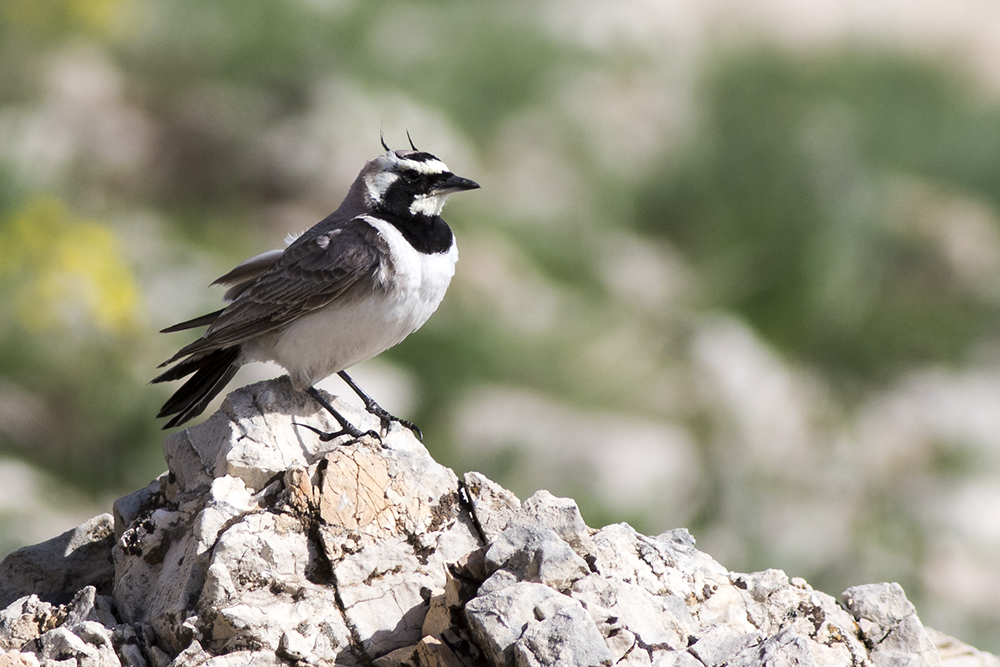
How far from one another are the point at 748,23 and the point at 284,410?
63.8ft

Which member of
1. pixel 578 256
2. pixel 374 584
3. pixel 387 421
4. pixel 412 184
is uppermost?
pixel 578 256

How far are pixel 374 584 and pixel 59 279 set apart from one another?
639 cm

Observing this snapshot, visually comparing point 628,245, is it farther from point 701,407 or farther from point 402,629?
point 402,629

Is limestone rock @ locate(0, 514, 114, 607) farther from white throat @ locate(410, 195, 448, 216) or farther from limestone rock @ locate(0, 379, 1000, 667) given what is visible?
white throat @ locate(410, 195, 448, 216)

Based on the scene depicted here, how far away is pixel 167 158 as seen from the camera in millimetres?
13711

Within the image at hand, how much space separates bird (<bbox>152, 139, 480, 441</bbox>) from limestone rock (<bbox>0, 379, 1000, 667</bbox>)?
2.10 feet

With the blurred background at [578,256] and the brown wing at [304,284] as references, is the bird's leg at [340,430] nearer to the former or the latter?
the brown wing at [304,284]

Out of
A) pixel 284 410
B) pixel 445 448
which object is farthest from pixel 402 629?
pixel 445 448

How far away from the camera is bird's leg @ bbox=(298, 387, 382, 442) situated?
484cm

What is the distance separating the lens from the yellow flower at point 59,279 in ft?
30.8

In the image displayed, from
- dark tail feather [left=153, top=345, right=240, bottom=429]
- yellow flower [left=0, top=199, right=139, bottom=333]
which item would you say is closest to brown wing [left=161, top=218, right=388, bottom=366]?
dark tail feather [left=153, top=345, right=240, bottom=429]

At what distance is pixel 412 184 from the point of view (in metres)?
5.74

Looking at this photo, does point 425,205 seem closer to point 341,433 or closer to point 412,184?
point 412,184

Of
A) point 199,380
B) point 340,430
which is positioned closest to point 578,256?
point 199,380
